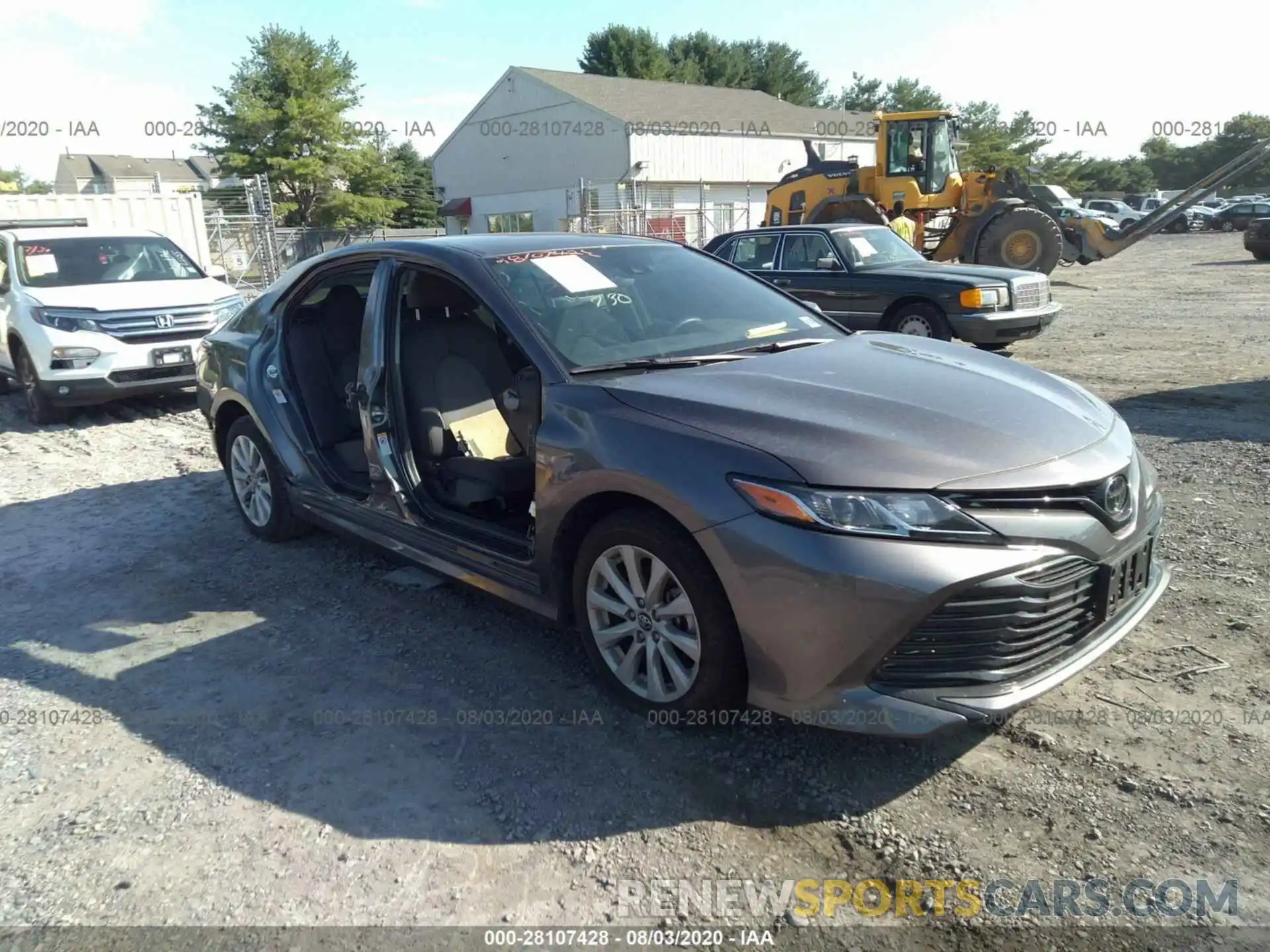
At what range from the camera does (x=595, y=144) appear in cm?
3784

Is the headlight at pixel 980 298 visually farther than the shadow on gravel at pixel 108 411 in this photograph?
Yes

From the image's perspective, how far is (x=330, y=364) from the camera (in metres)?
5.05

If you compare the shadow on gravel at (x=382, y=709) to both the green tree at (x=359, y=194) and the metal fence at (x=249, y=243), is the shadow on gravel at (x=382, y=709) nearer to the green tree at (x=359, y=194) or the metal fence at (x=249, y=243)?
the metal fence at (x=249, y=243)

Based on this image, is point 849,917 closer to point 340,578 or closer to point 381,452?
point 381,452

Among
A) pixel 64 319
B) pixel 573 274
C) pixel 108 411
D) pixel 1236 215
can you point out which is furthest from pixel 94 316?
pixel 1236 215

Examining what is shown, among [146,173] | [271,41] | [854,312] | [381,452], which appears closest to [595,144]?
[271,41]

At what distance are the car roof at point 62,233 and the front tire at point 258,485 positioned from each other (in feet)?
20.2

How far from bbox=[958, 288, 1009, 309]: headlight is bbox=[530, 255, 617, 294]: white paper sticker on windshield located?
22.2 feet

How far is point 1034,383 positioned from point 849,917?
2102 mm

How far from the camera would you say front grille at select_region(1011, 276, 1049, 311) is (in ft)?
32.4

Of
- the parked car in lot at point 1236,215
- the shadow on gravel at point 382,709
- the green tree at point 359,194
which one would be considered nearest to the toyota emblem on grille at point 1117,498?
the shadow on gravel at point 382,709

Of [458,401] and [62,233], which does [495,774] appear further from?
[62,233]

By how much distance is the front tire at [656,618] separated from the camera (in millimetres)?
2844

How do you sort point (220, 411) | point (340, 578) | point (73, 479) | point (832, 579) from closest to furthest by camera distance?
1. point (832, 579)
2. point (340, 578)
3. point (220, 411)
4. point (73, 479)
